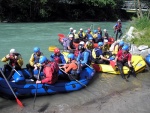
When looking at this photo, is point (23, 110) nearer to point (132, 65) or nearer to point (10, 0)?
point (132, 65)

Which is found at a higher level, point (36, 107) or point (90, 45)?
point (90, 45)

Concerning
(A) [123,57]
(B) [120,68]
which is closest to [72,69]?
(B) [120,68]

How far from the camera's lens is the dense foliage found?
1177 inches

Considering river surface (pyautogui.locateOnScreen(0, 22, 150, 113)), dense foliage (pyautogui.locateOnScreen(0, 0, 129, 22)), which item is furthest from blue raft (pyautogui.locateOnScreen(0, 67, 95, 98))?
dense foliage (pyautogui.locateOnScreen(0, 0, 129, 22))

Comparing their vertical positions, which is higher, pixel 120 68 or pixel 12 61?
pixel 12 61

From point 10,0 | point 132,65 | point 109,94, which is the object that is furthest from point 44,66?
point 10,0

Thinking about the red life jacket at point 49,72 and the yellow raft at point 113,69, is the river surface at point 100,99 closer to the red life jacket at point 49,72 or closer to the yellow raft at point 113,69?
the yellow raft at point 113,69

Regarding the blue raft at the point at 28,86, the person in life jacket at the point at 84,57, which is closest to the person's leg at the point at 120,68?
the person in life jacket at the point at 84,57

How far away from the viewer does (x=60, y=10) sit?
33844mm

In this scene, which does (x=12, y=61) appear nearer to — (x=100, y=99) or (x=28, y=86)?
(x=28, y=86)

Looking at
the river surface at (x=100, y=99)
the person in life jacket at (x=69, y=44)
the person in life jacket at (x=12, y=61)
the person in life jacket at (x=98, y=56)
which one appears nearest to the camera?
the river surface at (x=100, y=99)

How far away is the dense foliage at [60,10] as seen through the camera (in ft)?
98.1

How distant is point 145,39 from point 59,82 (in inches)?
310

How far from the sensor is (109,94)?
29.3ft
